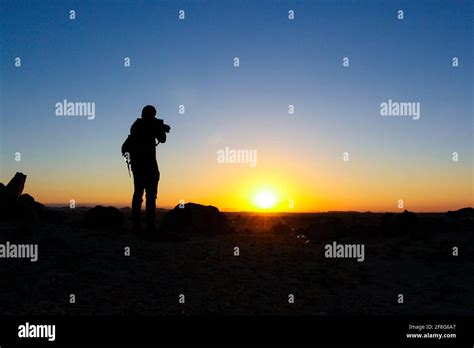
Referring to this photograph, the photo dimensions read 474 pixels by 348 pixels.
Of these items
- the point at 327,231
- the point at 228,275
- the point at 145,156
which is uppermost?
the point at 145,156

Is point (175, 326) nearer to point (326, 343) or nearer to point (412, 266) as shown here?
point (326, 343)

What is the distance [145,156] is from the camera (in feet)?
48.9

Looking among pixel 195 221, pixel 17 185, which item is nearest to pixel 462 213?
pixel 195 221

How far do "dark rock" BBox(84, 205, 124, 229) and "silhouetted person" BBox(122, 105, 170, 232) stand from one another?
1361 millimetres

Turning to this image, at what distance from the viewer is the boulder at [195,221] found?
1684cm

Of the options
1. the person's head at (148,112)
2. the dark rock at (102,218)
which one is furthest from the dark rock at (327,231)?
the person's head at (148,112)

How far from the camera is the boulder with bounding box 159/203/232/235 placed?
55.3 feet

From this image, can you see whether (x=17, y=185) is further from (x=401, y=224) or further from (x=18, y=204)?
(x=401, y=224)

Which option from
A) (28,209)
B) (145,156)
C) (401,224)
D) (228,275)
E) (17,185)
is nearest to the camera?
(228,275)

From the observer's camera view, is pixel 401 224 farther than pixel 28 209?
Yes

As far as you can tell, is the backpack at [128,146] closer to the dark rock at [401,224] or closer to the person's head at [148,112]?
the person's head at [148,112]

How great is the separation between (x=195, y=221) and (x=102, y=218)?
3.22m

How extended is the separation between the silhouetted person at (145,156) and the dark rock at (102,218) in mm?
1361

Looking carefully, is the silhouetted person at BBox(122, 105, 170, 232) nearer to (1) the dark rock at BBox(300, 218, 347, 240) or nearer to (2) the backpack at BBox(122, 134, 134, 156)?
(2) the backpack at BBox(122, 134, 134, 156)
